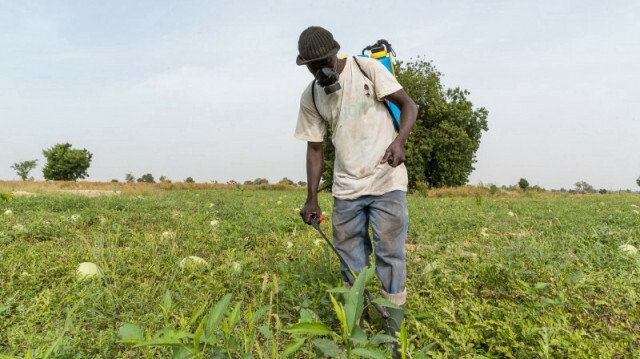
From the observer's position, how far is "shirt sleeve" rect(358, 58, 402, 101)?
234 centimetres

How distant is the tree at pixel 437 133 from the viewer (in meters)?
25.4

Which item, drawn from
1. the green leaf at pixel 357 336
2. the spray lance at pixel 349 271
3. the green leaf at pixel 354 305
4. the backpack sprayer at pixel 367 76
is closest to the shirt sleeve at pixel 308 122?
the backpack sprayer at pixel 367 76

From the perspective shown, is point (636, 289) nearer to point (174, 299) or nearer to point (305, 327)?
point (305, 327)

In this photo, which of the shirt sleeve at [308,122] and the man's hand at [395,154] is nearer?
the man's hand at [395,154]

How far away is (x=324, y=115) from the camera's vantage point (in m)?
2.58

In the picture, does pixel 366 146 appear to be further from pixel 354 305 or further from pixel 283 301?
pixel 283 301

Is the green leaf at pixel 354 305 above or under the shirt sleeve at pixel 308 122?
under

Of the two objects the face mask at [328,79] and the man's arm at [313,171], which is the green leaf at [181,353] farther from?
the face mask at [328,79]

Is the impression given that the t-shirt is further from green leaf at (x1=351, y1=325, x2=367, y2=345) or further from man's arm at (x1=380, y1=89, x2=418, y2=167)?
green leaf at (x1=351, y1=325, x2=367, y2=345)

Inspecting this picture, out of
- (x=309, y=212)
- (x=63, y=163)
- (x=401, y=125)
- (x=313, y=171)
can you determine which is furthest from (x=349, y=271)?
(x=63, y=163)

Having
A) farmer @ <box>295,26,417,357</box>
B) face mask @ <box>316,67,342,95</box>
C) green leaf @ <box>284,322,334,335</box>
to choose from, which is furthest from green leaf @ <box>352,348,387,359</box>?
face mask @ <box>316,67,342,95</box>

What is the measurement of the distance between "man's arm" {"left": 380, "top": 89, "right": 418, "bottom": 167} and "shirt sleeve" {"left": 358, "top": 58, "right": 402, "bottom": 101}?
0.14 feet

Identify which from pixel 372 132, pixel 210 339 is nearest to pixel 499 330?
pixel 372 132

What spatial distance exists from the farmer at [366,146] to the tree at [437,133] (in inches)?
859
